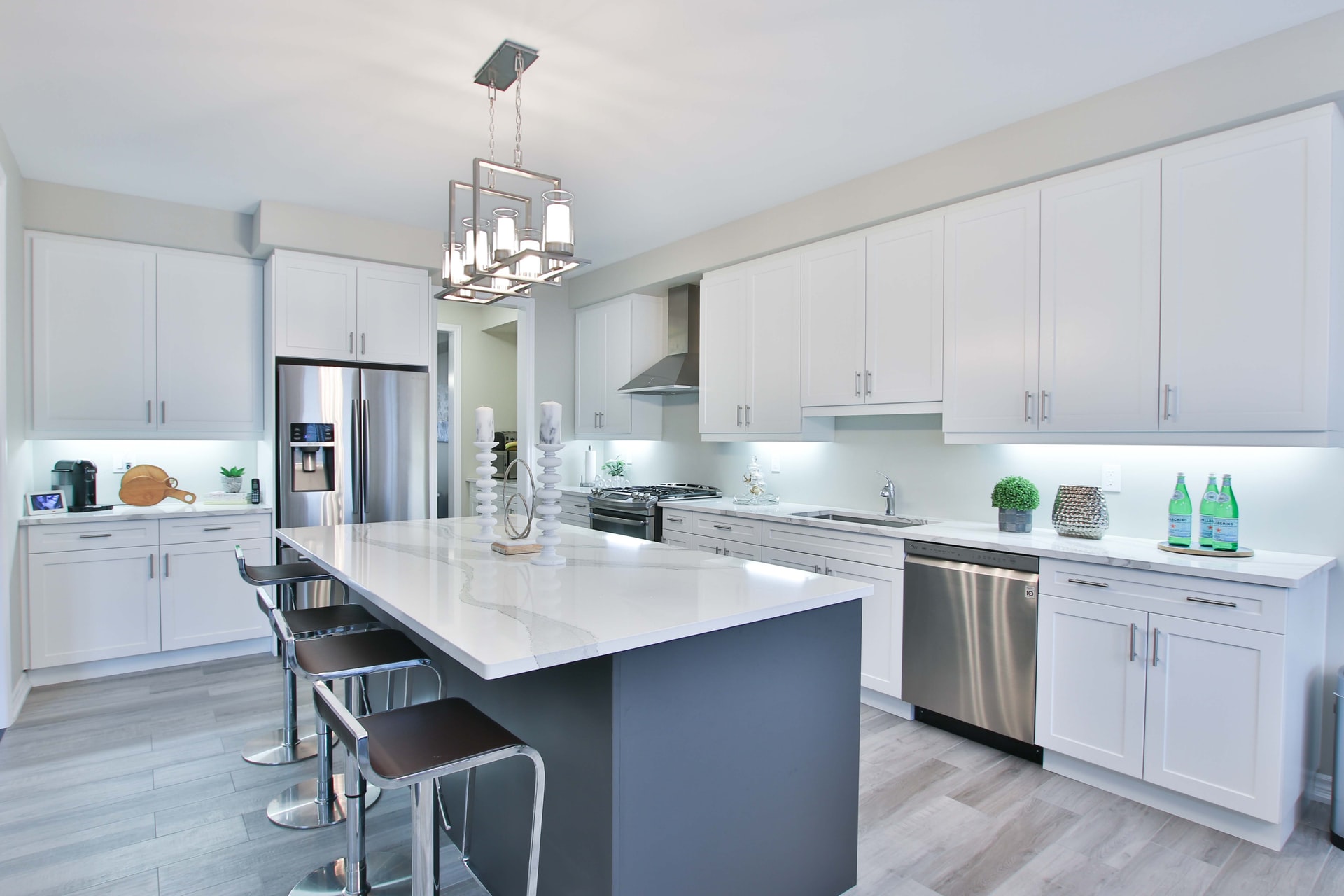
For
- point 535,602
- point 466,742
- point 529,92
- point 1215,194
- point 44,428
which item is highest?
point 529,92

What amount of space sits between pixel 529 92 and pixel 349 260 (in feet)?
7.45

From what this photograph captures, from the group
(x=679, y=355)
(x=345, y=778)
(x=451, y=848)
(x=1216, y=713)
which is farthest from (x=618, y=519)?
(x=1216, y=713)

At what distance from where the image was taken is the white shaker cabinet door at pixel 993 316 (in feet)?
9.70

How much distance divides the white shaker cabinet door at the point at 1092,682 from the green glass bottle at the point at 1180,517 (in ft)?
1.28

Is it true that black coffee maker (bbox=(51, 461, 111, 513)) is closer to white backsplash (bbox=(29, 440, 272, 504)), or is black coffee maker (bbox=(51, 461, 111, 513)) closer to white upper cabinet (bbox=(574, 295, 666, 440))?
white backsplash (bbox=(29, 440, 272, 504))

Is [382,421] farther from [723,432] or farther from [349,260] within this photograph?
[723,432]

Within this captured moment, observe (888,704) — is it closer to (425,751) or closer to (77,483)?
(425,751)

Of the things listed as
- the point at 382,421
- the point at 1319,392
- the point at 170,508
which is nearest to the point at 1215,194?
the point at 1319,392

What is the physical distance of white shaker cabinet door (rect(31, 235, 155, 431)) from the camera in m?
3.82

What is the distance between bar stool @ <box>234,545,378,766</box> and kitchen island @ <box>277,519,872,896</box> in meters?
0.34

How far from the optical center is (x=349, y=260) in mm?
4422

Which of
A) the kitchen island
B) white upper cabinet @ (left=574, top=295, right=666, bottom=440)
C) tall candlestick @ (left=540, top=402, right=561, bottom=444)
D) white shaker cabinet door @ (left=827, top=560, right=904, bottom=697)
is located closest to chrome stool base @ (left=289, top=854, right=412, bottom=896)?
the kitchen island

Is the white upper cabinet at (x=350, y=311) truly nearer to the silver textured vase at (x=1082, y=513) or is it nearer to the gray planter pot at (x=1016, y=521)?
the gray planter pot at (x=1016, y=521)

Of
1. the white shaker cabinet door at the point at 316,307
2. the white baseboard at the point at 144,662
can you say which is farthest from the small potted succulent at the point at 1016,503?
the white baseboard at the point at 144,662
